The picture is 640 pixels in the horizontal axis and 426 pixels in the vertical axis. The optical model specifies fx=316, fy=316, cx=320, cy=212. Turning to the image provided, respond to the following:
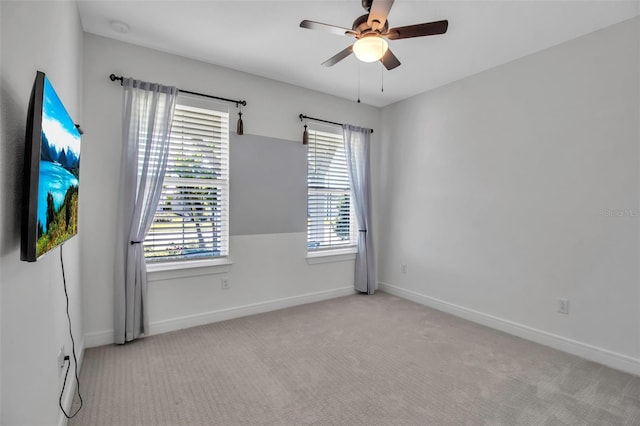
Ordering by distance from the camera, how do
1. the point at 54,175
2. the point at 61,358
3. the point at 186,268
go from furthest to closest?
the point at 186,268 → the point at 61,358 → the point at 54,175

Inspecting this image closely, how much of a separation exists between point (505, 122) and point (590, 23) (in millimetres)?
970

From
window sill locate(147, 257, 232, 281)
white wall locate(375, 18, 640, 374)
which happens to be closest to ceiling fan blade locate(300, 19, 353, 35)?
white wall locate(375, 18, 640, 374)

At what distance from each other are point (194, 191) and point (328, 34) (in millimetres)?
1993

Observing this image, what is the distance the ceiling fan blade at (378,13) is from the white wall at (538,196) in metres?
1.98

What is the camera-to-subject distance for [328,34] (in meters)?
2.77

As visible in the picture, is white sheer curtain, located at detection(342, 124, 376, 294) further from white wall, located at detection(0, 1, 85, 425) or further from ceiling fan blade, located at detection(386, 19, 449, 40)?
white wall, located at detection(0, 1, 85, 425)

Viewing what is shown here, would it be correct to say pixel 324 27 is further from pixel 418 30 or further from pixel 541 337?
pixel 541 337

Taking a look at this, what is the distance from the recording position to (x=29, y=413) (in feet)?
3.91

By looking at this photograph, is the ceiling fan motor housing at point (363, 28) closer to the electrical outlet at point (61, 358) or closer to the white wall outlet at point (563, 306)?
the electrical outlet at point (61, 358)

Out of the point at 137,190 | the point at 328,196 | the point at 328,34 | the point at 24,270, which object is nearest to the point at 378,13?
the point at 328,34

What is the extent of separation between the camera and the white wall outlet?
111 inches

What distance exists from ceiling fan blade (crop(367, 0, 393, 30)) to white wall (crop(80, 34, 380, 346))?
6.41 ft

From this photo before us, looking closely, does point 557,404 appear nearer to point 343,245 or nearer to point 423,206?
point 423,206

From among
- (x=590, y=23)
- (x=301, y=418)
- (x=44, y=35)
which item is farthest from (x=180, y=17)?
(x=590, y=23)
